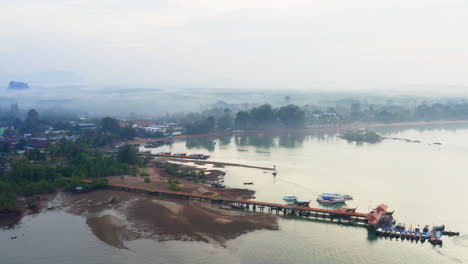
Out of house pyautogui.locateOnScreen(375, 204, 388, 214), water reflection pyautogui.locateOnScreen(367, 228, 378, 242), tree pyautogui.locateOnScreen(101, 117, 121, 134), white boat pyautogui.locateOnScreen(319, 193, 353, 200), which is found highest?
tree pyautogui.locateOnScreen(101, 117, 121, 134)

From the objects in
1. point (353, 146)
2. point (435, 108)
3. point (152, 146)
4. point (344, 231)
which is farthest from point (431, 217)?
point (435, 108)

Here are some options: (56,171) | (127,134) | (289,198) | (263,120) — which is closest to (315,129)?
(263,120)

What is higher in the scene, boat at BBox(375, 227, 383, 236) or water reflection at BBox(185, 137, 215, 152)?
water reflection at BBox(185, 137, 215, 152)

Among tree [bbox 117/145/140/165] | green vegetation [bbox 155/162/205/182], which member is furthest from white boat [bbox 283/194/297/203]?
tree [bbox 117/145/140/165]

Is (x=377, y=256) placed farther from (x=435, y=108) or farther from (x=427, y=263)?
(x=435, y=108)

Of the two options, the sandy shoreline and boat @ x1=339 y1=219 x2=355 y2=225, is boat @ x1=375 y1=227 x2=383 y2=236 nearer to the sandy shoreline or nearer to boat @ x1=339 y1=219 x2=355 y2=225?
boat @ x1=339 y1=219 x2=355 y2=225

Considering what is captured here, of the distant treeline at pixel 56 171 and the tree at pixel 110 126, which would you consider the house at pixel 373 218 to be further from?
the tree at pixel 110 126
